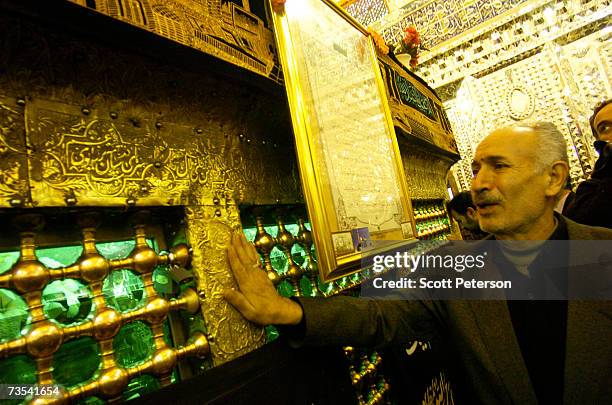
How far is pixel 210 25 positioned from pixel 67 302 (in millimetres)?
717

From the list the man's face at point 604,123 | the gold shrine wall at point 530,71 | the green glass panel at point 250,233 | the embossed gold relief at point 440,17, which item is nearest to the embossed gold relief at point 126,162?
the green glass panel at point 250,233

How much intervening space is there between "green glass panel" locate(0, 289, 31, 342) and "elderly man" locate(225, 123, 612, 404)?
16.0 inches

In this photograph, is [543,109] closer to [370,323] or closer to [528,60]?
[528,60]

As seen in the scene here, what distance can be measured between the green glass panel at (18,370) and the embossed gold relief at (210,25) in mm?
664

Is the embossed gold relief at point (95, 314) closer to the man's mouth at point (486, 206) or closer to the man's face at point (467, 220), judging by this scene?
the man's mouth at point (486, 206)

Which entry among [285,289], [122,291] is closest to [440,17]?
[285,289]

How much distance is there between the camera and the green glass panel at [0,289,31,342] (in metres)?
0.56

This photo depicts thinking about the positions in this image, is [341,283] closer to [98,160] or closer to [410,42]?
[98,160]

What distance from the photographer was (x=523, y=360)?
2.83ft

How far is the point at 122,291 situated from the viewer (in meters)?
0.74

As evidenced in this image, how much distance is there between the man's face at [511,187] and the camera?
112cm

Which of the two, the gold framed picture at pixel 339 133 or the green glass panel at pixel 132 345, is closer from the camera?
the green glass panel at pixel 132 345

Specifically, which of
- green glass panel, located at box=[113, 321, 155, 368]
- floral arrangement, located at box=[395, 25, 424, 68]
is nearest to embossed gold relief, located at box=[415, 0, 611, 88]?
floral arrangement, located at box=[395, 25, 424, 68]

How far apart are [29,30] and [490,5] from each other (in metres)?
4.56
